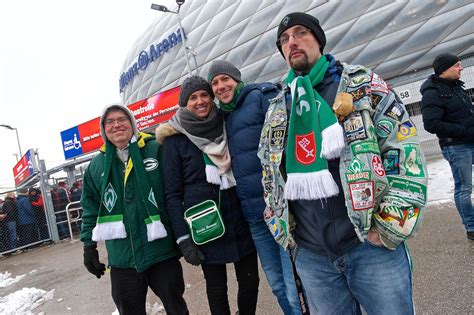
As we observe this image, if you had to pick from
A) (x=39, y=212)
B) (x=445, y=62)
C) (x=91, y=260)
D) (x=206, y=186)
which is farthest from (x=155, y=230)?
(x=39, y=212)

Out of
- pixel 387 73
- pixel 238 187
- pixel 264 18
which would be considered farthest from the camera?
pixel 264 18

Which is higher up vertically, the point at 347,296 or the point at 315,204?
the point at 315,204

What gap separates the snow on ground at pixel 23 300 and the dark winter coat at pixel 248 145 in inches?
129

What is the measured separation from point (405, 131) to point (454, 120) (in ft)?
7.76

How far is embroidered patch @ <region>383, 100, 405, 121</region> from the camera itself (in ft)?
→ 4.15

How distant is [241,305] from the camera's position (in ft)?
7.58

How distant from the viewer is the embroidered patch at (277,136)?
1.50 m

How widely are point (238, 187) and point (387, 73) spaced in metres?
15.5

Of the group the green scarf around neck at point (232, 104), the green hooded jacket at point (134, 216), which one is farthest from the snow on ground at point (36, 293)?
the green scarf around neck at point (232, 104)

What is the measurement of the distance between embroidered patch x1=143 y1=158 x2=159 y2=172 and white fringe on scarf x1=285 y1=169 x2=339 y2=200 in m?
1.26

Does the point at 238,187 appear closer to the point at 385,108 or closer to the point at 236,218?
the point at 236,218

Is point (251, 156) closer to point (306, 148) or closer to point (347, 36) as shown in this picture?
point (306, 148)

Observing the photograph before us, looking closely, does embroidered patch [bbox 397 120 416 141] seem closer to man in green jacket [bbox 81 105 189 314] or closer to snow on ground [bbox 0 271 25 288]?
man in green jacket [bbox 81 105 189 314]

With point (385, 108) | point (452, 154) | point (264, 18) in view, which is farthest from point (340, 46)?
point (385, 108)
